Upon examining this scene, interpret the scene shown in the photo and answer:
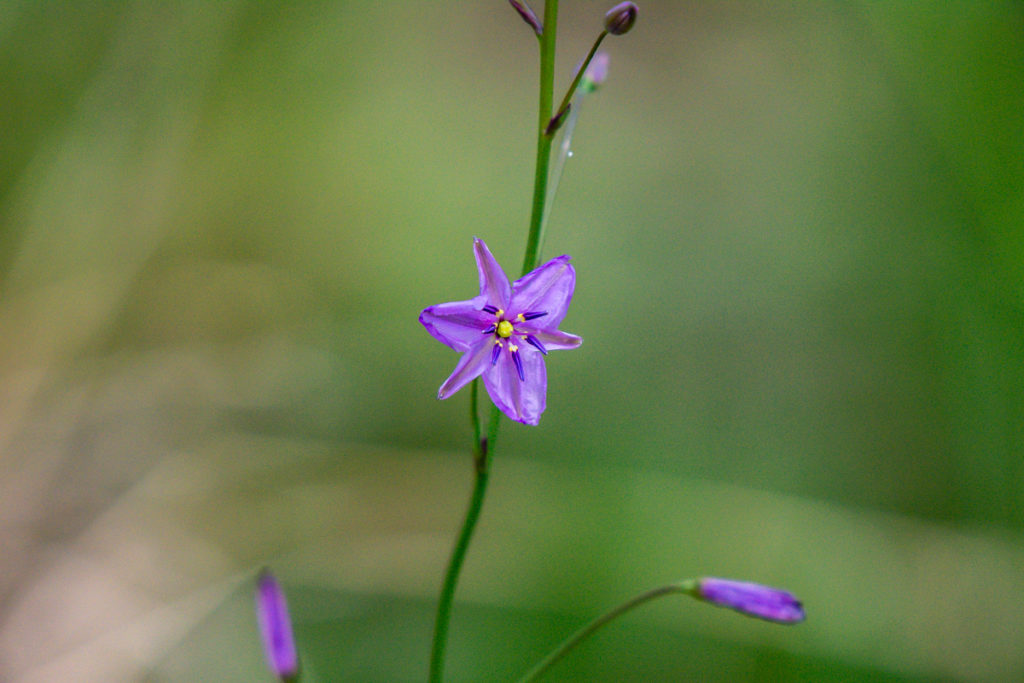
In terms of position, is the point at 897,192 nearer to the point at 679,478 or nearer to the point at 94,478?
the point at 679,478

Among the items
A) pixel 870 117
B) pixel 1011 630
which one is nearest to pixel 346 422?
pixel 1011 630

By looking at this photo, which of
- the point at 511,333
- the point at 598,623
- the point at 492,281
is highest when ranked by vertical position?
the point at 492,281

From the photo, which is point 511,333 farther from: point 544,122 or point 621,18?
point 621,18

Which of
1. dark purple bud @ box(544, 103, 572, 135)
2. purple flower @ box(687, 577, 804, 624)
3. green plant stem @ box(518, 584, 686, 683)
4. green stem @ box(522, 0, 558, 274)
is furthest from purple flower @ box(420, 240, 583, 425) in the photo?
purple flower @ box(687, 577, 804, 624)

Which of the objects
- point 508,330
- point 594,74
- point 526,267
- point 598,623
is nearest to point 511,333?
point 508,330

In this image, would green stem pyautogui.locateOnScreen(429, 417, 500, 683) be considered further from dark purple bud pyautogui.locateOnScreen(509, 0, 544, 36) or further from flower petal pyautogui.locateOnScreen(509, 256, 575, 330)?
dark purple bud pyautogui.locateOnScreen(509, 0, 544, 36)

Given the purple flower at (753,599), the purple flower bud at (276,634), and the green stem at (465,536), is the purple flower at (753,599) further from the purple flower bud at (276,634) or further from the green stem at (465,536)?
the purple flower bud at (276,634)
